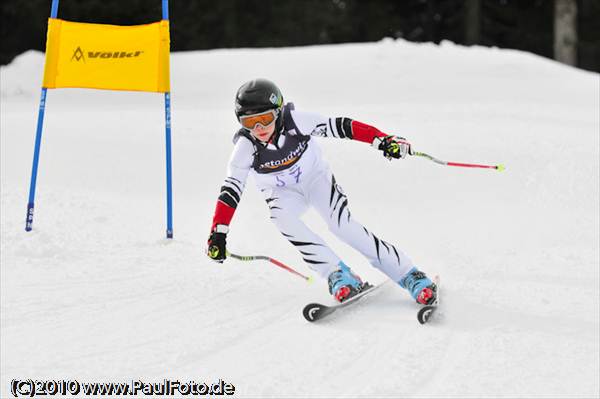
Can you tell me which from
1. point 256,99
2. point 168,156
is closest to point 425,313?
point 256,99

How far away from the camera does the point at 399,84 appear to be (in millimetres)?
13359

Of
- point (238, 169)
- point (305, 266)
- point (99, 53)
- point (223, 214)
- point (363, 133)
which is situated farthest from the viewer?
point (99, 53)

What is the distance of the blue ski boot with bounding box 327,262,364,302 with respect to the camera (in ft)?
16.5

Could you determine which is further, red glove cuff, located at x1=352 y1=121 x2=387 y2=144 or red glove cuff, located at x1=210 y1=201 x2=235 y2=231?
red glove cuff, located at x1=352 y1=121 x2=387 y2=144

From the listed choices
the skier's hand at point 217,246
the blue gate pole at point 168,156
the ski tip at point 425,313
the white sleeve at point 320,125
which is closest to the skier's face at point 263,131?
the white sleeve at point 320,125

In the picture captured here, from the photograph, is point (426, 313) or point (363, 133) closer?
point (426, 313)

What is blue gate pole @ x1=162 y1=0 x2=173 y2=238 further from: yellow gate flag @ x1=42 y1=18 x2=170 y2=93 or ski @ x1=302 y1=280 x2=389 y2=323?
ski @ x1=302 y1=280 x2=389 y2=323

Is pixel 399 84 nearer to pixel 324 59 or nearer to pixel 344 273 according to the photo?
pixel 324 59

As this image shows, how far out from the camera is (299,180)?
16.9 ft

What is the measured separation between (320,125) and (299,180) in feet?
1.37

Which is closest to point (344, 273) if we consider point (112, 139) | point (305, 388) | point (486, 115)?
point (305, 388)

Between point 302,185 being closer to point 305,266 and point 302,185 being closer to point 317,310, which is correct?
point 317,310

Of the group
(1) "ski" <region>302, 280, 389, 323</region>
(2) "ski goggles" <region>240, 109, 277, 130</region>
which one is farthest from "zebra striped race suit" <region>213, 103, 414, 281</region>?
(1) "ski" <region>302, 280, 389, 323</region>

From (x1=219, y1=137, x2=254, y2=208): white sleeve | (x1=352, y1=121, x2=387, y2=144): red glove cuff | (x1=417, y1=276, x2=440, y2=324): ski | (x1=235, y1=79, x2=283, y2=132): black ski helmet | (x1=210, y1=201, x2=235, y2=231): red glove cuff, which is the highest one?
(x1=235, y1=79, x2=283, y2=132): black ski helmet
